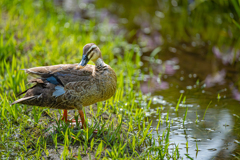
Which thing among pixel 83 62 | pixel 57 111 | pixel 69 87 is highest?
pixel 83 62

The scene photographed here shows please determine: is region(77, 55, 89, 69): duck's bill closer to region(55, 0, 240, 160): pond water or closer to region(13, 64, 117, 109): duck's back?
region(13, 64, 117, 109): duck's back

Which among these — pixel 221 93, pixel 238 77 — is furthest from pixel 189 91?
pixel 238 77

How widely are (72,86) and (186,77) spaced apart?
265cm

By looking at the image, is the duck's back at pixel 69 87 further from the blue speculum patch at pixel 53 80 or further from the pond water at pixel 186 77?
the pond water at pixel 186 77

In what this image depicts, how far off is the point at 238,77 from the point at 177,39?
2.10 metres

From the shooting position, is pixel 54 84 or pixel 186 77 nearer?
pixel 54 84

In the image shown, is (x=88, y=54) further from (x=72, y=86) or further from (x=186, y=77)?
(x=186, y=77)

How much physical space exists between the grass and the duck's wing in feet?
0.90

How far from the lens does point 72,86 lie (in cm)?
352

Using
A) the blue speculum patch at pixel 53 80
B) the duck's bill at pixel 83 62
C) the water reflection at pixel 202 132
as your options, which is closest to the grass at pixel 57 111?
the water reflection at pixel 202 132

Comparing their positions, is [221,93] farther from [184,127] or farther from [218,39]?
[218,39]

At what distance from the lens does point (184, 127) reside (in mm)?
3904

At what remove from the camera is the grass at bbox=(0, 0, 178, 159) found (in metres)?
3.26

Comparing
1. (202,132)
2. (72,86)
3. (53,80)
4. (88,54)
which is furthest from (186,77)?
(53,80)
